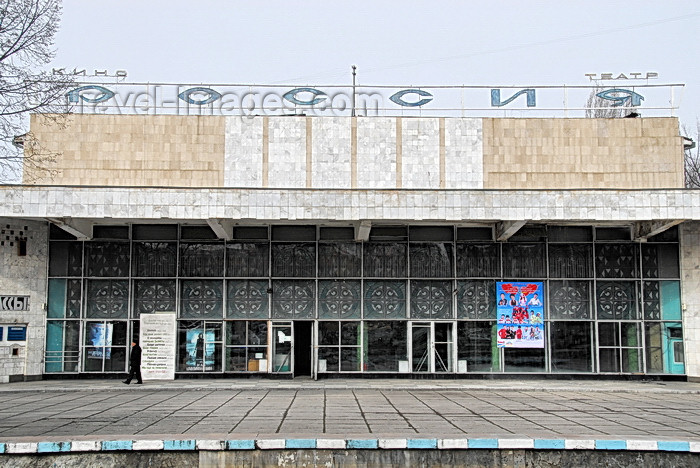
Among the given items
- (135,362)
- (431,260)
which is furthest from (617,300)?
(135,362)

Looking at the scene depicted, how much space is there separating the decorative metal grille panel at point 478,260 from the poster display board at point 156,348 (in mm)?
10390

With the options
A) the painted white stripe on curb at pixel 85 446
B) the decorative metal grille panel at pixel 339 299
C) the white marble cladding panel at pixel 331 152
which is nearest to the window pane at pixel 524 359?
the decorative metal grille panel at pixel 339 299

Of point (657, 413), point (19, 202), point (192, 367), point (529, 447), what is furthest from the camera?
point (192, 367)

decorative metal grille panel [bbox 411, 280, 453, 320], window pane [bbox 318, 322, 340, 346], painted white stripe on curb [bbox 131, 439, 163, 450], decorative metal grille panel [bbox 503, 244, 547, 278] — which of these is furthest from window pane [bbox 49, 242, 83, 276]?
decorative metal grille panel [bbox 503, 244, 547, 278]

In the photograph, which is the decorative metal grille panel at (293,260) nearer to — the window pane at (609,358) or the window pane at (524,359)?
the window pane at (524,359)

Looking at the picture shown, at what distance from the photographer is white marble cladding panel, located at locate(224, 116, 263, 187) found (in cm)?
2716

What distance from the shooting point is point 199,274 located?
26.5 m

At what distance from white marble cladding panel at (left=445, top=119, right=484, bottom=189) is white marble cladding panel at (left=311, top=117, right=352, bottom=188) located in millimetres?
3637

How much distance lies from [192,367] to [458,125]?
42.2ft

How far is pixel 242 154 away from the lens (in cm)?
2725

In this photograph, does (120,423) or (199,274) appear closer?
(120,423)

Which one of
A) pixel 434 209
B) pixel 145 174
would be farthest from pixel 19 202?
pixel 434 209

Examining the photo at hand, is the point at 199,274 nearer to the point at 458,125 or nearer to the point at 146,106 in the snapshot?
the point at 146,106

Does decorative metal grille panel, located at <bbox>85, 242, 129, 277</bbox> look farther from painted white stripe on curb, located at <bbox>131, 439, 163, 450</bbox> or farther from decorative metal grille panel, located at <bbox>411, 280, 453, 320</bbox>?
painted white stripe on curb, located at <bbox>131, 439, 163, 450</bbox>
